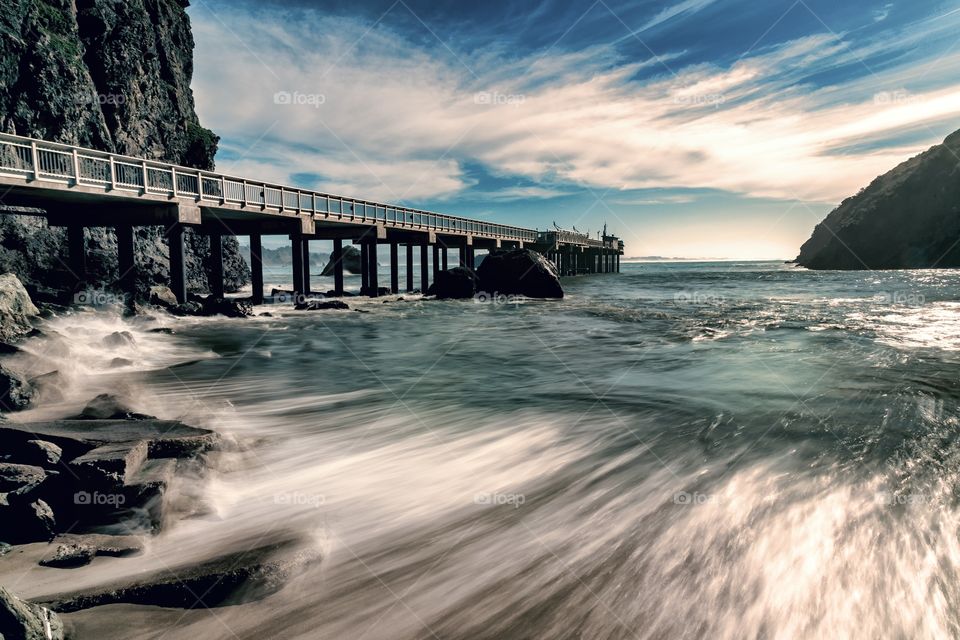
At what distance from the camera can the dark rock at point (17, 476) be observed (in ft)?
13.3

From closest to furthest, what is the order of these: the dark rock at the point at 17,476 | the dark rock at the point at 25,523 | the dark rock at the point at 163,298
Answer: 1. the dark rock at the point at 25,523
2. the dark rock at the point at 17,476
3. the dark rock at the point at 163,298

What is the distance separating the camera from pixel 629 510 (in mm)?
4828

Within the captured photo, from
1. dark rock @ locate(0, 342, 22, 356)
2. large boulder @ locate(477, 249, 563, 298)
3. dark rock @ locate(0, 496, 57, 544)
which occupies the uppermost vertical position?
large boulder @ locate(477, 249, 563, 298)

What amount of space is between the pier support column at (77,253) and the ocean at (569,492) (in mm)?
12476

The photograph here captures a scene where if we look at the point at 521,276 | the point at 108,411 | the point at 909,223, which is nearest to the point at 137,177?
the point at 108,411

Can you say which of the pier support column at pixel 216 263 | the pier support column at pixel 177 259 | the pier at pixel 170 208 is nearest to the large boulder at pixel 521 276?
the pier at pixel 170 208

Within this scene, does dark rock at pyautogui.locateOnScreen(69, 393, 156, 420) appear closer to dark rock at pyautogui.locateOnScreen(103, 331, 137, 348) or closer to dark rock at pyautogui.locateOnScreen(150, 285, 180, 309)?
dark rock at pyautogui.locateOnScreen(103, 331, 137, 348)

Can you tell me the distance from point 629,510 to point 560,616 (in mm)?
1810

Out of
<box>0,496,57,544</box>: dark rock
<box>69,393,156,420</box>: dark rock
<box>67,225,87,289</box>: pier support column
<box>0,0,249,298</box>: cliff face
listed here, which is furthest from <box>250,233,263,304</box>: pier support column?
<box>0,496,57,544</box>: dark rock

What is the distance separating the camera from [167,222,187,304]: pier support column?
2009 cm

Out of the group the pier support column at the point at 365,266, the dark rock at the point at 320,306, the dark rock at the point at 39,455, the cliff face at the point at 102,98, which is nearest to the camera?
the dark rock at the point at 39,455

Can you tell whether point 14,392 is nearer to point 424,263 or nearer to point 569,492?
point 569,492

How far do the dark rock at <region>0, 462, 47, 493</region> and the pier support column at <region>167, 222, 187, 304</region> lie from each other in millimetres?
18052

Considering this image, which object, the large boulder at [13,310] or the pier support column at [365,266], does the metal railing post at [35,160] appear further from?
the pier support column at [365,266]
